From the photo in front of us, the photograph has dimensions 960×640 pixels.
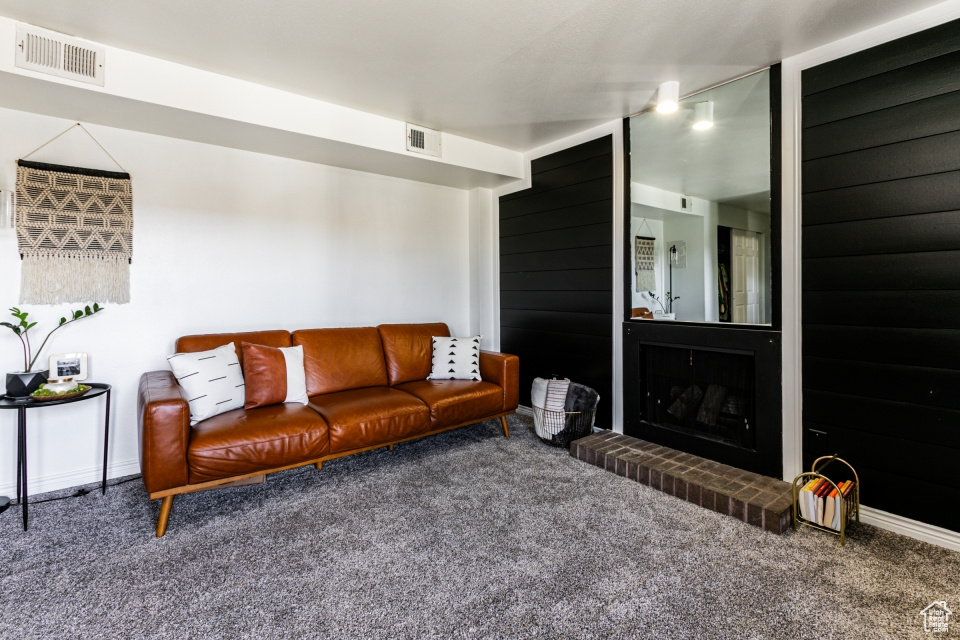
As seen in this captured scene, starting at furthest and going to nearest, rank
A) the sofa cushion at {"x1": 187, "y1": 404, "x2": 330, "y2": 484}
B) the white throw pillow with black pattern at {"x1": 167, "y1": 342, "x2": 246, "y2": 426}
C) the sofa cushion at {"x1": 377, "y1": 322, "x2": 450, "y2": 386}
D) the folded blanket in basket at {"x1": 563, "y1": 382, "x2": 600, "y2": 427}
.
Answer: the sofa cushion at {"x1": 377, "y1": 322, "x2": 450, "y2": 386}
the folded blanket in basket at {"x1": 563, "y1": 382, "x2": 600, "y2": 427}
the white throw pillow with black pattern at {"x1": 167, "y1": 342, "x2": 246, "y2": 426}
the sofa cushion at {"x1": 187, "y1": 404, "x2": 330, "y2": 484}

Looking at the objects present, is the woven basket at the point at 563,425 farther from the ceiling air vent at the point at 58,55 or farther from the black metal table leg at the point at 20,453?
the ceiling air vent at the point at 58,55

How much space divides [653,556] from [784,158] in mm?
2152

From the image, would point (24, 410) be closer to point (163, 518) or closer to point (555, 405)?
point (163, 518)

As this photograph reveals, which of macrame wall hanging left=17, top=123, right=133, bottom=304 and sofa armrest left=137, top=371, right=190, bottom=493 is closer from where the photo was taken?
sofa armrest left=137, top=371, right=190, bottom=493

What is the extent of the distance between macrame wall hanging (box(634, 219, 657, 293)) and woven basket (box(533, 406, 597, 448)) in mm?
961

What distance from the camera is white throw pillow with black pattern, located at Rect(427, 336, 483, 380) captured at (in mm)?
3576

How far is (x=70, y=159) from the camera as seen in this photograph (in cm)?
270

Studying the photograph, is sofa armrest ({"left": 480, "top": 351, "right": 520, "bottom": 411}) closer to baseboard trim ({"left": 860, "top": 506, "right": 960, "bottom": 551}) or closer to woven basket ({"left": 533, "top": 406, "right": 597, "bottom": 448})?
woven basket ({"left": 533, "top": 406, "right": 597, "bottom": 448})

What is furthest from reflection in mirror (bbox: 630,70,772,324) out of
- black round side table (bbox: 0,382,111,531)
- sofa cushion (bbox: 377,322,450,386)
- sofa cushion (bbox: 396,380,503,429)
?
black round side table (bbox: 0,382,111,531)

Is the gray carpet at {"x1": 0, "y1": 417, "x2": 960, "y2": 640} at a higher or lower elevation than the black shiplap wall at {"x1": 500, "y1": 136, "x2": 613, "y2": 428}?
lower

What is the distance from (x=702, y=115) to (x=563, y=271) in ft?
4.78

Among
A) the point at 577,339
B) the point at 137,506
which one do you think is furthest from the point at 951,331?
the point at 137,506

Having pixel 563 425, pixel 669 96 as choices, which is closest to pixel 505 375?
pixel 563 425

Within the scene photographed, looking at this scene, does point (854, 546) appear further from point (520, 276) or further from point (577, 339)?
point (520, 276)
